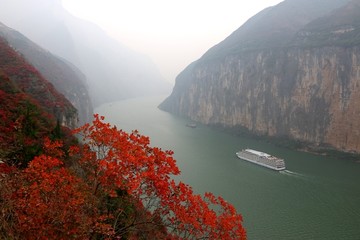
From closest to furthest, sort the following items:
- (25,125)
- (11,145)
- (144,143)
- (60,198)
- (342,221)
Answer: (60,198), (144,143), (11,145), (25,125), (342,221)

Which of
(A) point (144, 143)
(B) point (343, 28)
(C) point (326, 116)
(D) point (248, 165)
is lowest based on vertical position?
(D) point (248, 165)

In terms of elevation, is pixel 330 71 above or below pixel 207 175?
above

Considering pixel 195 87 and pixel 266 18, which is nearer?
pixel 266 18

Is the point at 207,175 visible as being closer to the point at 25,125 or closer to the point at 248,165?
the point at 248,165

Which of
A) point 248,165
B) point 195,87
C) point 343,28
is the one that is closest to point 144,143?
point 248,165

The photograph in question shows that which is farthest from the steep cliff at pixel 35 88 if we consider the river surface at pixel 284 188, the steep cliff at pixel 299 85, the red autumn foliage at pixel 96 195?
the steep cliff at pixel 299 85
